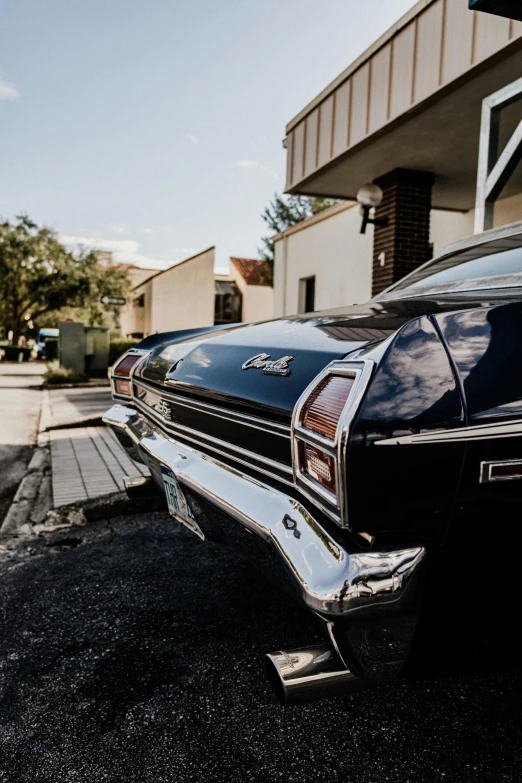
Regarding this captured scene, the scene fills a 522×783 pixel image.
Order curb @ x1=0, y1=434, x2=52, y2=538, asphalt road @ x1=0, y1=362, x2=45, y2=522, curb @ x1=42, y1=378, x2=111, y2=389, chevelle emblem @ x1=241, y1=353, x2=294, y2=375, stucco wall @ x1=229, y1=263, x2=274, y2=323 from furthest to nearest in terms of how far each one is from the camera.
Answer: stucco wall @ x1=229, y1=263, x2=274, y2=323, curb @ x1=42, y1=378, x2=111, y2=389, asphalt road @ x1=0, y1=362, x2=45, y2=522, curb @ x1=0, y1=434, x2=52, y2=538, chevelle emblem @ x1=241, y1=353, x2=294, y2=375

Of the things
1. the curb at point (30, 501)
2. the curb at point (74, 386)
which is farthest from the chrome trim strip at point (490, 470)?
the curb at point (74, 386)

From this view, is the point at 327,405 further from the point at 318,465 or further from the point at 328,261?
the point at 328,261

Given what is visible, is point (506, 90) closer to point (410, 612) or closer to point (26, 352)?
point (410, 612)

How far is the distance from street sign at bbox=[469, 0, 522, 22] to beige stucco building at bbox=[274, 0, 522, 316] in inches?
18.9

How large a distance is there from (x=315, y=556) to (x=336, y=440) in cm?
27

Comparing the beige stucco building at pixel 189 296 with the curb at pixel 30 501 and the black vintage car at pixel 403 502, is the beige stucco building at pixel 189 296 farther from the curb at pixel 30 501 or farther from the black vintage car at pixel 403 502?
the black vintage car at pixel 403 502

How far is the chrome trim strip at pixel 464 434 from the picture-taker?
3.75 ft

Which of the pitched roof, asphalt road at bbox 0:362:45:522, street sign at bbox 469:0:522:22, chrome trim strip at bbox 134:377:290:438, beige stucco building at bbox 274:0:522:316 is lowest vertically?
asphalt road at bbox 0:362:45:522

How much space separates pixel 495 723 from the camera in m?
1.73

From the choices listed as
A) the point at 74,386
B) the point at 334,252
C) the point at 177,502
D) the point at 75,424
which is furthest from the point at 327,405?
the point at 74,386

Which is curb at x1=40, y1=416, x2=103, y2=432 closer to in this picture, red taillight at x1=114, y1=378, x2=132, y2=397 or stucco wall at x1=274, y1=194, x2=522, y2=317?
stucco wall at x1=274, y1=194, x2=522, y2=317

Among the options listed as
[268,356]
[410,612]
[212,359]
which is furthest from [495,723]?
[212,359]

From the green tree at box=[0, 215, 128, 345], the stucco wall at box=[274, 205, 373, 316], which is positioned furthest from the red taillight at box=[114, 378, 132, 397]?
the green tree at box=[0, 215, 128, 345]

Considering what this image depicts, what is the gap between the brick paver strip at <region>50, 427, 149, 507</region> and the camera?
4.26 metres
